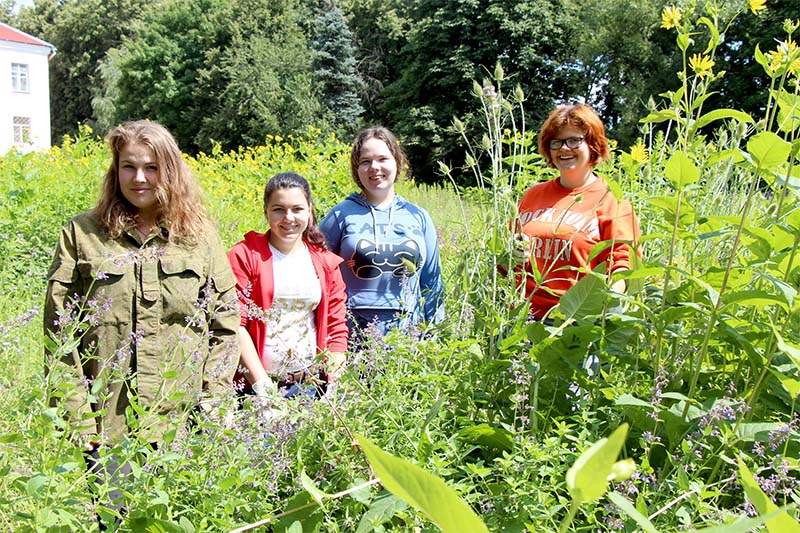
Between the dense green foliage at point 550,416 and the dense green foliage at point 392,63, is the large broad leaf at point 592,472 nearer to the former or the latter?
the dense green foliage at point 550,416

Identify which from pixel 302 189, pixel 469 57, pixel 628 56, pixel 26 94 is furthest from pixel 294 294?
pixel 26 94

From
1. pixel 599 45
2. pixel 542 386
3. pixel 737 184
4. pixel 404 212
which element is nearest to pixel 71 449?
pixel 542 386

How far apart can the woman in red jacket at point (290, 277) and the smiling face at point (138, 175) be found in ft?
1.50

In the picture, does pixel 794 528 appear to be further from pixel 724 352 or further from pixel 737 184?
pixel 737 184

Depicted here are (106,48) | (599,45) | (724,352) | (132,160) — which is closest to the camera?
(724,352)

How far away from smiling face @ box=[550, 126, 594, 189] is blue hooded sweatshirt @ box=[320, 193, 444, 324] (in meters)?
0.66

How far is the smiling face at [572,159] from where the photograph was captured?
2438 millimetres

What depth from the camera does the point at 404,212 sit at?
9.32 ft

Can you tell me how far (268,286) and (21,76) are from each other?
33.8 metres

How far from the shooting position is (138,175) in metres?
2.08

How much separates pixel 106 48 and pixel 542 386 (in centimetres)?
4918

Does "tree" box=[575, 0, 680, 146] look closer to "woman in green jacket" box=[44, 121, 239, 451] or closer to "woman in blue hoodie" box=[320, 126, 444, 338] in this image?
"woman in blue hoodie" box=[320, 126, 444, 338]

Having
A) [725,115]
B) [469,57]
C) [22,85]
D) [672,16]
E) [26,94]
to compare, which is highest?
[469,57]

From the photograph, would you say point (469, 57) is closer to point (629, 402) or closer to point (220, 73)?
point (220, 73)
